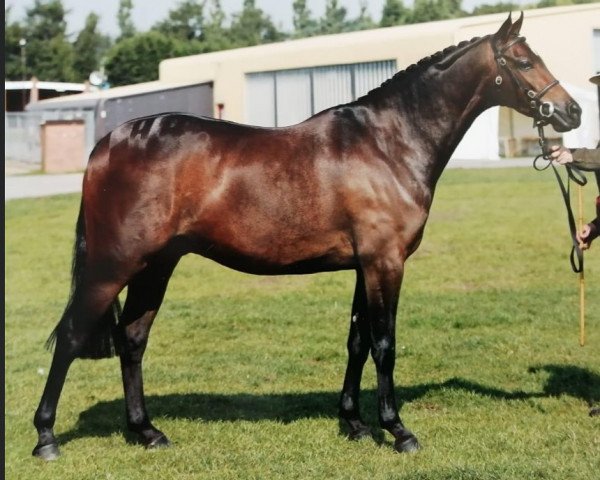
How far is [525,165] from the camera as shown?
65.6 feet

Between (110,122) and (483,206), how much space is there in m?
12.5

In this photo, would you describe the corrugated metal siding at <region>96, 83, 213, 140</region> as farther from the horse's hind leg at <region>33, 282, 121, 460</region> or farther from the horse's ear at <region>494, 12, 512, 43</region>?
the horse's ear at <region>494, 12, 512, 43</region>

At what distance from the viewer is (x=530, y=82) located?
4590 millimetres

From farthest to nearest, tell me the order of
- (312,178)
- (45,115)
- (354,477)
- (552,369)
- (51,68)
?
1. (45,115)
2. (51,68)
3. (552,369)
4. (312,178)
5. (354,477)

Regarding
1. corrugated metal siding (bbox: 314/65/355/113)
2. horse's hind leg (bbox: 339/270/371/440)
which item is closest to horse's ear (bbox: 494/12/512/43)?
horse's hind leg (bbox: 339/270/371/440)

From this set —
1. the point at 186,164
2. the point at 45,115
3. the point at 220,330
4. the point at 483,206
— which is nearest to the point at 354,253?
the point at 186,164

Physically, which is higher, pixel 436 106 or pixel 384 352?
pixel 436 106

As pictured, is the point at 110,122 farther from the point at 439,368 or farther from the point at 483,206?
the point at 439,368

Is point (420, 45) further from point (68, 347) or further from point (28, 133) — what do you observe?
point (28, 133)

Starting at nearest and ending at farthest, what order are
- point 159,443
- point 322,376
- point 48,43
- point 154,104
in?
point 159,443
point 322,376
point 48,43
point 154,104

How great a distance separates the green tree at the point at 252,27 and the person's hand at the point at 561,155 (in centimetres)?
381

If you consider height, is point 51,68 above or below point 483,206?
above

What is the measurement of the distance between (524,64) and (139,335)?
2830 millimetres

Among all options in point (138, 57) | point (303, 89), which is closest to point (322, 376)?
point (303, 89)
